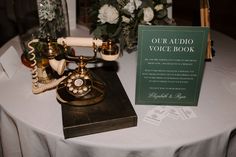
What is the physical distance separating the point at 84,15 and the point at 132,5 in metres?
0.56

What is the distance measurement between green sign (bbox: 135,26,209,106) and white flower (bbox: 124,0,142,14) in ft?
0.96

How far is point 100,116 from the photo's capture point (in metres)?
0.91

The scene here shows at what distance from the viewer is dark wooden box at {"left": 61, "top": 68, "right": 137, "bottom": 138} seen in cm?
88

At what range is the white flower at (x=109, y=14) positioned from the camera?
1.15 meters

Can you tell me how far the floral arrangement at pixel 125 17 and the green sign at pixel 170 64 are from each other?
26 cm

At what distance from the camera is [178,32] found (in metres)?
0.89

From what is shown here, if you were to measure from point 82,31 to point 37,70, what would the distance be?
1.66 ft

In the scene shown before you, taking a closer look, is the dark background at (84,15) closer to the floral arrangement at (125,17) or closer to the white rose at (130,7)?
the floral arrangement at (125,17)

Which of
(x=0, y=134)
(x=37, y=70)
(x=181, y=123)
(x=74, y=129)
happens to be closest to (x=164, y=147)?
(x=181, y=123)

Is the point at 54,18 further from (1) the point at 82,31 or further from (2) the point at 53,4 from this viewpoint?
(1) the point at 82,31

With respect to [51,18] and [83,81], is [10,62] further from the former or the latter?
[83,81]

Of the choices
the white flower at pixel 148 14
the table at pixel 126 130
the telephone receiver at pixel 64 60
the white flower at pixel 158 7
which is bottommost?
the table at pixel 126 130

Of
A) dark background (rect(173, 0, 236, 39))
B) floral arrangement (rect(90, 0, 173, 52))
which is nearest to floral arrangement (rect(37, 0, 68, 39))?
floral arrangement (rect(90, 0, 173, 52))

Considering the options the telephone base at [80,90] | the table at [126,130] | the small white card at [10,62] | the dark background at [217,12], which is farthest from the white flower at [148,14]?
the dark background at [217,12]
